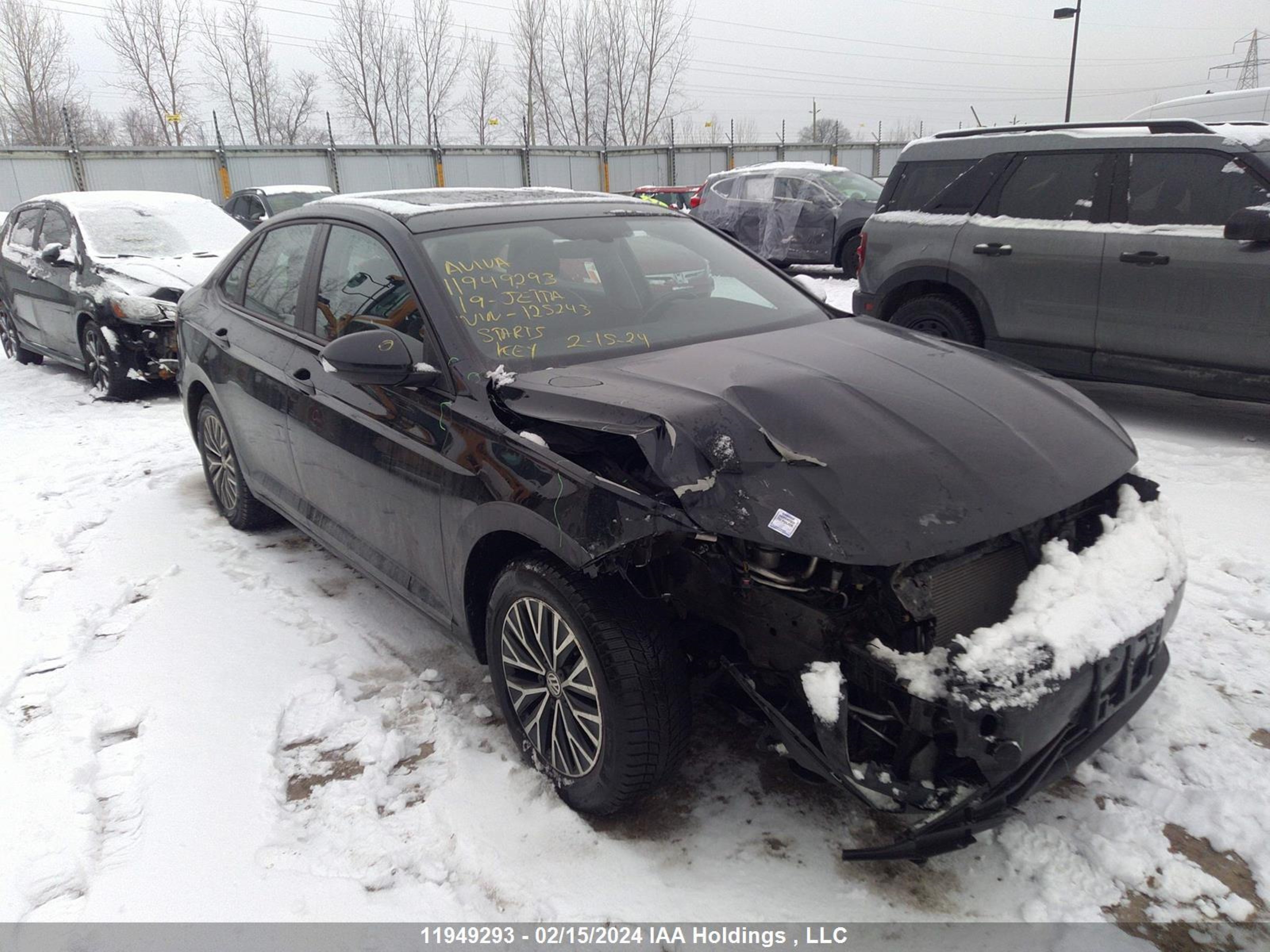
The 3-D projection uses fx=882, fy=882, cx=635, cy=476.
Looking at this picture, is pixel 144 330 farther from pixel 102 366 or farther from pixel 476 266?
pixel 476 266

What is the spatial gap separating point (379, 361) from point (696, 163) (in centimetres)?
3628

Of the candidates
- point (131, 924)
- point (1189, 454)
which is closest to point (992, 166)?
point (1189, 454)

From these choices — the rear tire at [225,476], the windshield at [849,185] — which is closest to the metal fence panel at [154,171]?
the windshield at [849,185]

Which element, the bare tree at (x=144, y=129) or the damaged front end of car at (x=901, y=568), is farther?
the bare tree at (x=144, y=129)

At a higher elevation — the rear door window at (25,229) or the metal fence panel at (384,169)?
the metal fence panel at (384,169)

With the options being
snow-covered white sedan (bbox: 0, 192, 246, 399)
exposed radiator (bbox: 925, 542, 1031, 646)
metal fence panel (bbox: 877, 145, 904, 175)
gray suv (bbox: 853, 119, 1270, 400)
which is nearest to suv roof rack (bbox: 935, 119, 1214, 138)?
gray suv (bbox: 853, 119, 1270, 400)

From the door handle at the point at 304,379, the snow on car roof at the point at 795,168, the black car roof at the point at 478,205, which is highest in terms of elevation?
the snow on car roof at the point at 795,168

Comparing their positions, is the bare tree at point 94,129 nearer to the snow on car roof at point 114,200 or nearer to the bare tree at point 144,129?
the bare tree at point 144,129

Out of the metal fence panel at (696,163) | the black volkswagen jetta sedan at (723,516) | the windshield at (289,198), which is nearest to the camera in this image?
the black volkswagen jetta sedan at (723,516)

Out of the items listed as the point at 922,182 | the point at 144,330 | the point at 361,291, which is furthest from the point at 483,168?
the point at 361,291

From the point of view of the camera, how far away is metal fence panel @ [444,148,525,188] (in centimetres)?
3141

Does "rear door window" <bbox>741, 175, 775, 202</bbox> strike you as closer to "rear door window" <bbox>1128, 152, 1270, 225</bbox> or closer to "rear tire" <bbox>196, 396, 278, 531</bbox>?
"rear door window" <bbox>1128, 152, 1270, 225</bbox>

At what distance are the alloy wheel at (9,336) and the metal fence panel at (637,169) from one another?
2652 cm

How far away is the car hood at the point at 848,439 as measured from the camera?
2191 millimetres
